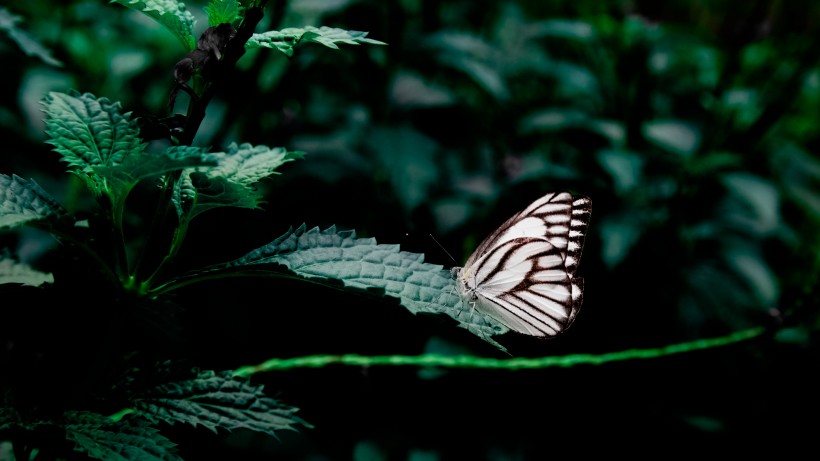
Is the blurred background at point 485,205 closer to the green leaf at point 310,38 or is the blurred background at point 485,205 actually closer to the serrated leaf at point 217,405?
the serrated leaf at point 217,405

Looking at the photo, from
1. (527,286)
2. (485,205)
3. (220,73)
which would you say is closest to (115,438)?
(220,73)

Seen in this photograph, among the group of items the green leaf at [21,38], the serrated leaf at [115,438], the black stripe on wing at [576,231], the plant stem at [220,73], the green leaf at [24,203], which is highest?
the plant stem at [220,73]

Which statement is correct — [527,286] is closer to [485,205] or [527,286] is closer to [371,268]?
[371,268]

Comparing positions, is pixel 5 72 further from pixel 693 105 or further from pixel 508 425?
pixel 693 105

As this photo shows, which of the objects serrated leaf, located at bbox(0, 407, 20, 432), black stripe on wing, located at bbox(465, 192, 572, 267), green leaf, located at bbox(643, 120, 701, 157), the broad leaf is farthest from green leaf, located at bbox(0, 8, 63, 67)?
green leaf, located at bbox(643, 120, 701, 157)

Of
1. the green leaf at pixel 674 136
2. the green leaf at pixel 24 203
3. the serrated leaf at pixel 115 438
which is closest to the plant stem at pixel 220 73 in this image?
the green leaf at pixel 24 203

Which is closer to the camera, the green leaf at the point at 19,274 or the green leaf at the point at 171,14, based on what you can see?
the green leaf at the point at 171,14

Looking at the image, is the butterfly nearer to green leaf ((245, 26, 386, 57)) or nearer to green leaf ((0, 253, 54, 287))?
green leaf ((245, 26, 386, 57))
